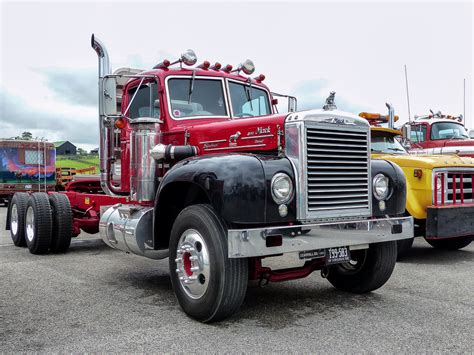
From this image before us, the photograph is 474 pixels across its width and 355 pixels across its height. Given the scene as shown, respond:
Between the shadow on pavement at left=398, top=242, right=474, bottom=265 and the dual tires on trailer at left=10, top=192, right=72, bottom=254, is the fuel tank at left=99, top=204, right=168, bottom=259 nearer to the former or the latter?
the dual tires on trailer at left=10, top=192, right=72, bottom=254

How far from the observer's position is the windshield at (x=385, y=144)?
28.4ft

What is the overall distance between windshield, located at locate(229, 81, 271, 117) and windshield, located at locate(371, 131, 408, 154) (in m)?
2.79

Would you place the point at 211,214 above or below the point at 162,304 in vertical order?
above

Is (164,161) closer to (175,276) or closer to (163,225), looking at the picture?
(163,225)

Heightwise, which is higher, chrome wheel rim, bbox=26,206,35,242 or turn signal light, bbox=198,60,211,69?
turn signal light, bbox=198,60,211,69

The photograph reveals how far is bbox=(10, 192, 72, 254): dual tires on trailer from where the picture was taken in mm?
7680

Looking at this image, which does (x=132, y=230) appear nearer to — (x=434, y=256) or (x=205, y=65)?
(x=205, y=65)

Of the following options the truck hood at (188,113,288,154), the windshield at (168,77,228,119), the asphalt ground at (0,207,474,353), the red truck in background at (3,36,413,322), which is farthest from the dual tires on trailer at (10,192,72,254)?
the truck hood at (188,113,288,154)

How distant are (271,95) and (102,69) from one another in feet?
7.28

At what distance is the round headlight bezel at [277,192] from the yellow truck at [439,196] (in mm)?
3323

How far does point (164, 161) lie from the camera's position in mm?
5367

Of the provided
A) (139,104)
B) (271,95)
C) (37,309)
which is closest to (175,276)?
(37,309)

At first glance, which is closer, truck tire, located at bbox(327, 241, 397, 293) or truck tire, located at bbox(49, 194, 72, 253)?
truck tire, located at bbox(327, 241, 397, 293)

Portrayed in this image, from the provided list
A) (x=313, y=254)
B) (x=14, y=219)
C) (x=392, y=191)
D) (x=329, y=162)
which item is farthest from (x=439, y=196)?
(x=14, y=219)
